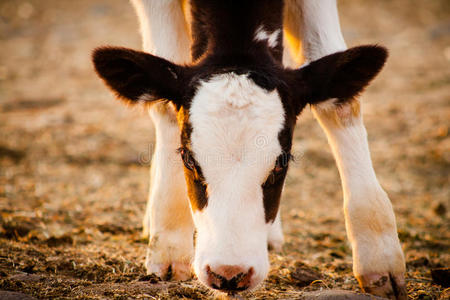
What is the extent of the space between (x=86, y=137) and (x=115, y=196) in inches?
99.5

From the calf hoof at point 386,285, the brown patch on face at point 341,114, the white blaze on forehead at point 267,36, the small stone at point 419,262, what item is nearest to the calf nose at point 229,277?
the calf hoof at point 386,285

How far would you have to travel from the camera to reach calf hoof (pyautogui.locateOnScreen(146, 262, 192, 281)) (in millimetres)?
3311

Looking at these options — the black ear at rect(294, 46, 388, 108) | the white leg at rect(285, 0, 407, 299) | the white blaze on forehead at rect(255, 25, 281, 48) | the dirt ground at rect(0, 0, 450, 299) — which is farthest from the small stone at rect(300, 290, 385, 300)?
the white blaze on forehead at rect(255, 25, 281, 48)

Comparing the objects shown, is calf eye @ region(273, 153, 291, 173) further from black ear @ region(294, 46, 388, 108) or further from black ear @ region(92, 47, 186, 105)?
black ear @ region(92, 47, 186, 105)

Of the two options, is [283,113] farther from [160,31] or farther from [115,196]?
[115,196]

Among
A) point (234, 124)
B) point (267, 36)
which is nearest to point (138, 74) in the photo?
point (234, 124)

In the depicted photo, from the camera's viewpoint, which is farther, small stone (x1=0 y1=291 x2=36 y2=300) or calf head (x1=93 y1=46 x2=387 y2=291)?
calf head (x1=93 y1=46 x2=387 y2=291)

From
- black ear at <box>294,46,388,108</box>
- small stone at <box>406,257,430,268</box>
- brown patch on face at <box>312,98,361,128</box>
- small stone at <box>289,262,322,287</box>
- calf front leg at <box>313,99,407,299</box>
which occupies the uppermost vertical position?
black ear at <box>294,46,388,108</box>

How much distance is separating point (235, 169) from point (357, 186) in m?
1.10

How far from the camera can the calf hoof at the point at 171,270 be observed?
331 centimetres

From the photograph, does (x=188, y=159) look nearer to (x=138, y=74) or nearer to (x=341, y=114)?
(x=138, y=74)

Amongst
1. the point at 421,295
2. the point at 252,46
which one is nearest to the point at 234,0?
the point at 252,46

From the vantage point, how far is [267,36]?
3.36 metres

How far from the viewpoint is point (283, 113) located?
9.16ft
